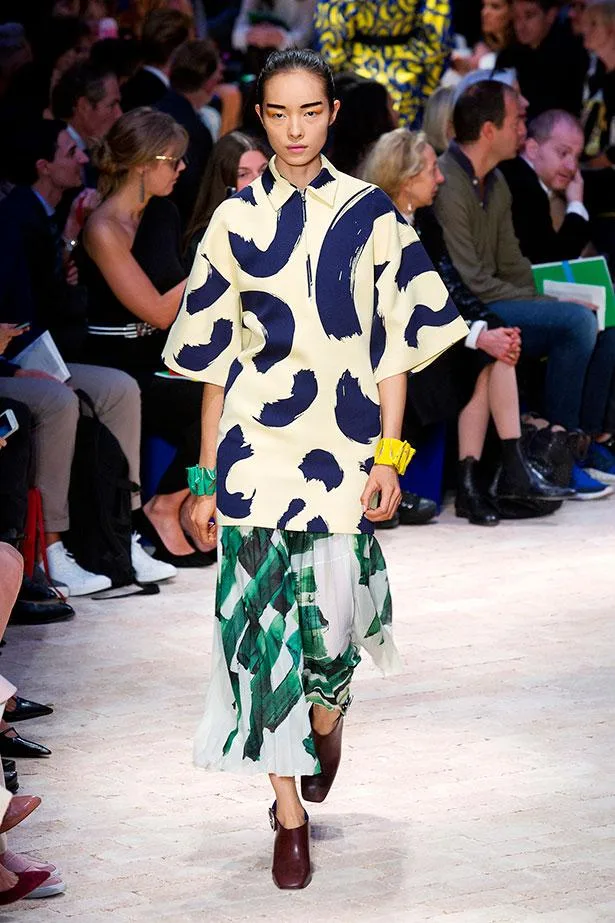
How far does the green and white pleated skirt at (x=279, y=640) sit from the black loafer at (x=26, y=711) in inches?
40.1

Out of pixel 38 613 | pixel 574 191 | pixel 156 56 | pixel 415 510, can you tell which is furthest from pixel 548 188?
pixel 38 613

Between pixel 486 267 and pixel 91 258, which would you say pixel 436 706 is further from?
pixel 486 267

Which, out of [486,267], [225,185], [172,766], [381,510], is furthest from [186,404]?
[381,510]

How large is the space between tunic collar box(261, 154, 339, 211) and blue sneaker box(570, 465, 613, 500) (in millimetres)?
3786

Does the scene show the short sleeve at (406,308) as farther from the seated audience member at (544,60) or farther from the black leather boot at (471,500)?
the seated audience member at (544,60)

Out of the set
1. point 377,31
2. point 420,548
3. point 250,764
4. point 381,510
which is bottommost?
point 420,548

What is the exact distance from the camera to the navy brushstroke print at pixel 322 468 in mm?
3152

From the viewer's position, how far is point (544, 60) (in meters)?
8.42

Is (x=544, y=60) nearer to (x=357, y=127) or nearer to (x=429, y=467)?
(x=357, y=127)

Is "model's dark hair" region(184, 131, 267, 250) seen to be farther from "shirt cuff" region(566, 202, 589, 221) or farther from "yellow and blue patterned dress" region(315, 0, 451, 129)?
"shirt cuff" region(566, 202, 589, 221)

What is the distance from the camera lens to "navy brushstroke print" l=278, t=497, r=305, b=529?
10.3 ft

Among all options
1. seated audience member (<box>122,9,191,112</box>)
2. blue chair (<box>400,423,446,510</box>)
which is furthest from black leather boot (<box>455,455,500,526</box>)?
seated audience member (<box>122,9,191,112</box>)

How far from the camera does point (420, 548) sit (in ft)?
19.5

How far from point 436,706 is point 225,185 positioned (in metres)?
2.63
